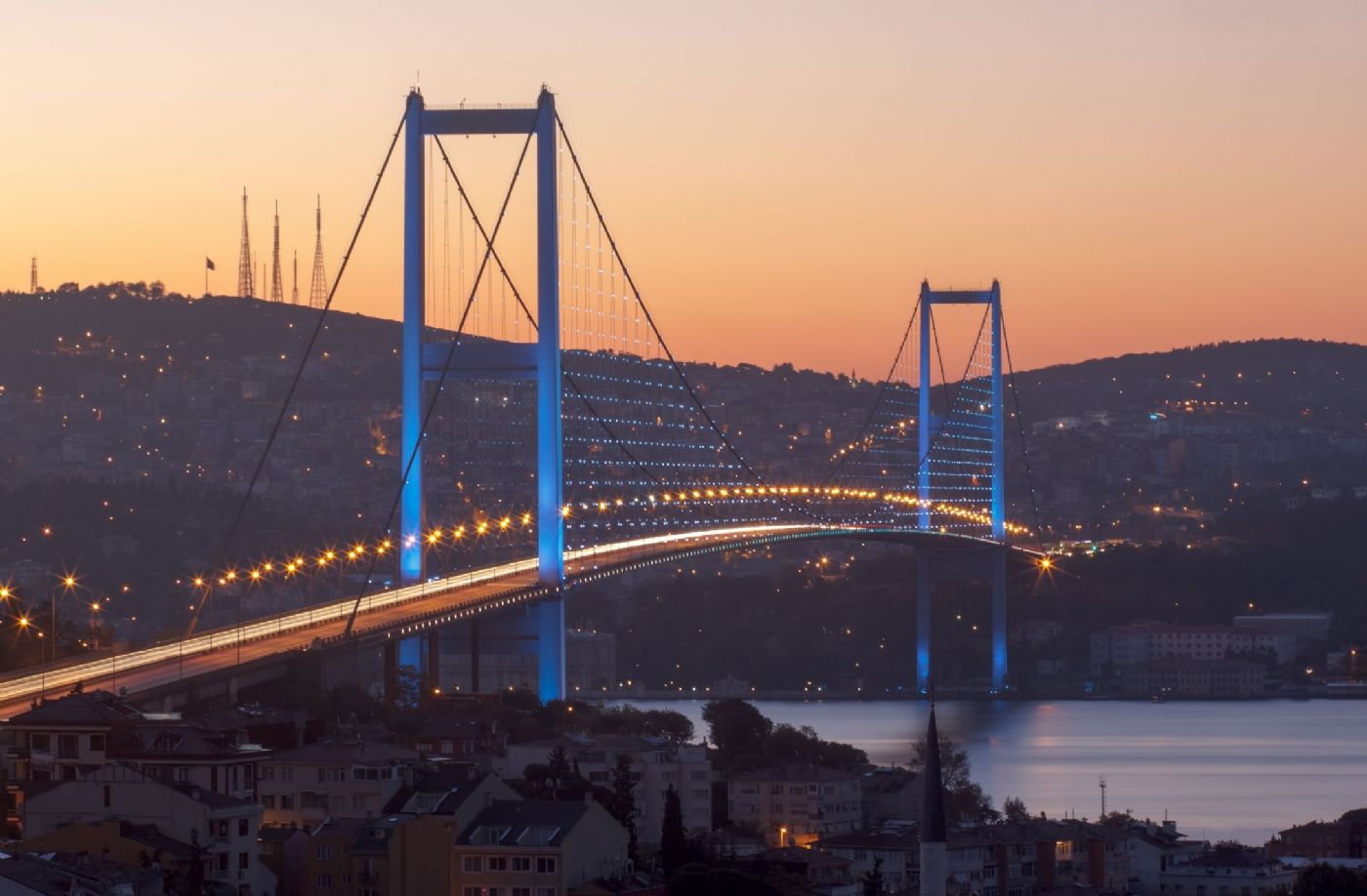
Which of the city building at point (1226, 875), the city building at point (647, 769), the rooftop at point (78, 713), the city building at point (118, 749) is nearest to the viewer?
the city building at point (118, 749)

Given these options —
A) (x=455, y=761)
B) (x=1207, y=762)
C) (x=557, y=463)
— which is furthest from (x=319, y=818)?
(x=1207, y=762)

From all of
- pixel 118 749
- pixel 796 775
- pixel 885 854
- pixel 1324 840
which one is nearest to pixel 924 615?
pixel 1324 840

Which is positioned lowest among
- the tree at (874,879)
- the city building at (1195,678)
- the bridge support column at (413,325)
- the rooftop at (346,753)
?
the tree at (874,879)

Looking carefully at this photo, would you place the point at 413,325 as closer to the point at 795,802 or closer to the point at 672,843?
the point at 795,802

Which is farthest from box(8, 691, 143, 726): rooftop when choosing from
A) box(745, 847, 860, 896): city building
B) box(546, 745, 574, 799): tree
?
box(745, 847, 860, 896): city building

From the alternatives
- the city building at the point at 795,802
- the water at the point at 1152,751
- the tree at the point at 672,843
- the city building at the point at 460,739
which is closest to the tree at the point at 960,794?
the water at the point at 1152,751

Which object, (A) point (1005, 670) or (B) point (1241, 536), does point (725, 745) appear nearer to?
(A) point (1005, 670)

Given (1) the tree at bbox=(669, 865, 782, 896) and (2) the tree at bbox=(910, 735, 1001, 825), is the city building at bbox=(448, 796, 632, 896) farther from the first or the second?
(2) the tree at bbox=(910, 735, 1001, 825)

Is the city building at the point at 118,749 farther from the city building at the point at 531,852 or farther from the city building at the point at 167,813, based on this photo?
the city building at the point at 531,852
